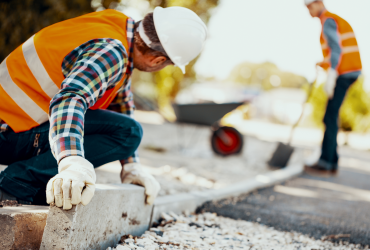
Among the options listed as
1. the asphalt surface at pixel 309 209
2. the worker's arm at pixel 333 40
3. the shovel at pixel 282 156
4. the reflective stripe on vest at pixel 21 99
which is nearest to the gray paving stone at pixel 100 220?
the reflective stripe on vest at pixel 21 99

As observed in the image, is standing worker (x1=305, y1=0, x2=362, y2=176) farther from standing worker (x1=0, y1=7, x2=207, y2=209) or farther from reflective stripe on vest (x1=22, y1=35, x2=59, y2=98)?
reflective stripe on vest (x1=22, y1=35, x2=59, y2=98)

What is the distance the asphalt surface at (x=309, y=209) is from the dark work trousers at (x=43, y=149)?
1.13m

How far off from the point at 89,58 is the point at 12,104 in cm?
50

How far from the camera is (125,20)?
174 centimetres

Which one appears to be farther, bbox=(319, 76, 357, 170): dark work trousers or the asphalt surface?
bbox=(319, 76, 357, 170): dark work trousers

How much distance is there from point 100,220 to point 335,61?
3.37m

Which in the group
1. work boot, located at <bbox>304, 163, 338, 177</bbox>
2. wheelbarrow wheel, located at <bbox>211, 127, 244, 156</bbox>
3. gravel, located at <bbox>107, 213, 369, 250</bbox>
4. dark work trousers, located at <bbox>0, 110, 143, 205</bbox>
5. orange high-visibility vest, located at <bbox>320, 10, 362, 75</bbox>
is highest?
orange high-visibility vest, located at <bbox>320, 10, 362, 75</bbox>

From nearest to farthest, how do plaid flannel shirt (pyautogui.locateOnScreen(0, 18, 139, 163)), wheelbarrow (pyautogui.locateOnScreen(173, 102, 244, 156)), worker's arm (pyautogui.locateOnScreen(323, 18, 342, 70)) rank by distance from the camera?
plaid flannel shirt (pyautogui.locateOnScreen(0, 18, 139, 163)) → worker's arm (pyautogui.locateOnScreen(323, 18, 342, 70)) → wheelbarrow (pyautogui.locateOnScreen(173, 102, 244, 156))

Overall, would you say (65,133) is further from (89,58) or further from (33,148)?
(33,148)

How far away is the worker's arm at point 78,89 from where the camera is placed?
129cm

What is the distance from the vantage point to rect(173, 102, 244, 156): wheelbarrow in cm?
599

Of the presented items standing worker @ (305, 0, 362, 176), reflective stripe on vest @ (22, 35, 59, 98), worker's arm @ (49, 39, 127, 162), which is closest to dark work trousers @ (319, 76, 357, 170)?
standing worker @ (305, 0, 362, 176)

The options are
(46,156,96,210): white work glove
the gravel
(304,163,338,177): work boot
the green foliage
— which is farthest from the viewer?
the green foliage

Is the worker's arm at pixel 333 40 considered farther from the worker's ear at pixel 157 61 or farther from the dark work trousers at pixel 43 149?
the dark work trousers at pixel 43 149
